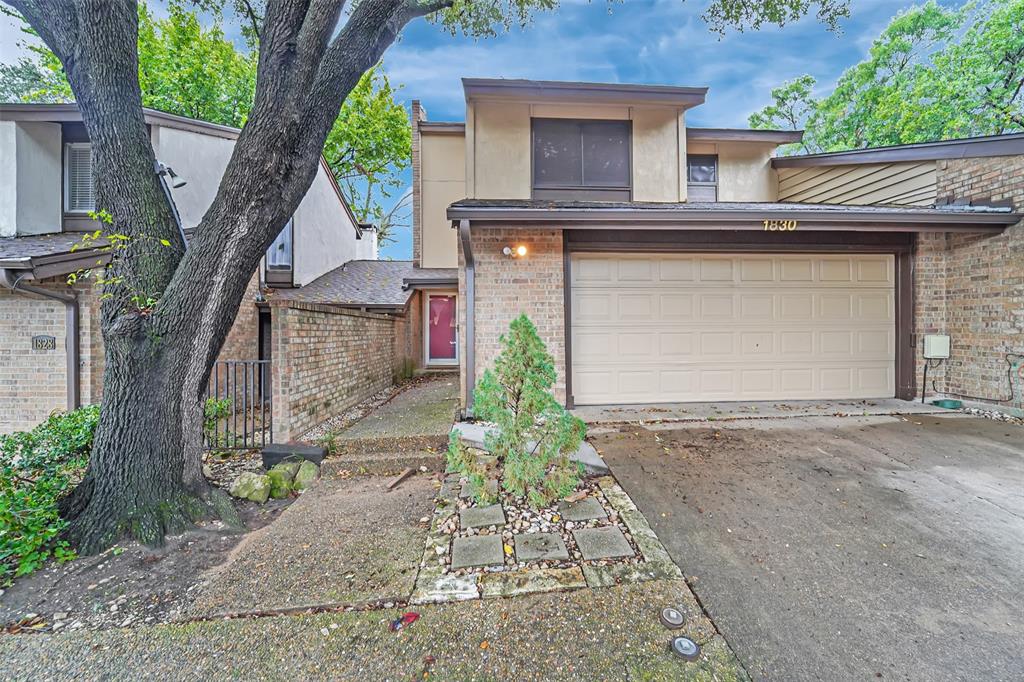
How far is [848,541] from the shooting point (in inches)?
101

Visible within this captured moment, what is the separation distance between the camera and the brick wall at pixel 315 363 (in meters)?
4.21

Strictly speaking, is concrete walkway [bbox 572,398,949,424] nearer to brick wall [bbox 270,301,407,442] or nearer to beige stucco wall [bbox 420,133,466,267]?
brick wall [bbox 270,301,407,442]

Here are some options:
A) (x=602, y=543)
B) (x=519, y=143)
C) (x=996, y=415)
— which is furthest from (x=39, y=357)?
(x=996, y=415)

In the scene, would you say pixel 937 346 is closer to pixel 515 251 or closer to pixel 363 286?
pixel 515 251

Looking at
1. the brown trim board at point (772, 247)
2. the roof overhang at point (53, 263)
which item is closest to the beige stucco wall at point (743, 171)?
the brown trim board at point (772, 247)

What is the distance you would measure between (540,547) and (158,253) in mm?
3464

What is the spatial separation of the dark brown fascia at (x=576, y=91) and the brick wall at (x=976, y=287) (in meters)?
4.30

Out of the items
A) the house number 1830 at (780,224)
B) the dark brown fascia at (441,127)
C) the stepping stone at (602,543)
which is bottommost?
the stepping stone at (602,543)

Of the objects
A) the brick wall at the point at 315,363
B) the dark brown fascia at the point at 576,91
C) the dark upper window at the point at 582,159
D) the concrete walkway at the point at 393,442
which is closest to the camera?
the concrete walkway at the point at 393,442

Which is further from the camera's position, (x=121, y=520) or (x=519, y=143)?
(x=519, y=143)

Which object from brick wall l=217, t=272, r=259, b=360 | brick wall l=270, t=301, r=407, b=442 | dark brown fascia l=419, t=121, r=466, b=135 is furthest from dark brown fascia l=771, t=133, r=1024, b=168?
brick wall l=217, t=272, r=259, b=360

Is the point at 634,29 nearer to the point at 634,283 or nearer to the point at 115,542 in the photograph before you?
the point at 634,283

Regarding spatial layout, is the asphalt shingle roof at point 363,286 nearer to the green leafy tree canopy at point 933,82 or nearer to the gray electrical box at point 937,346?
the gray electrical box at point 937,346

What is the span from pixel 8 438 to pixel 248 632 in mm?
3117
